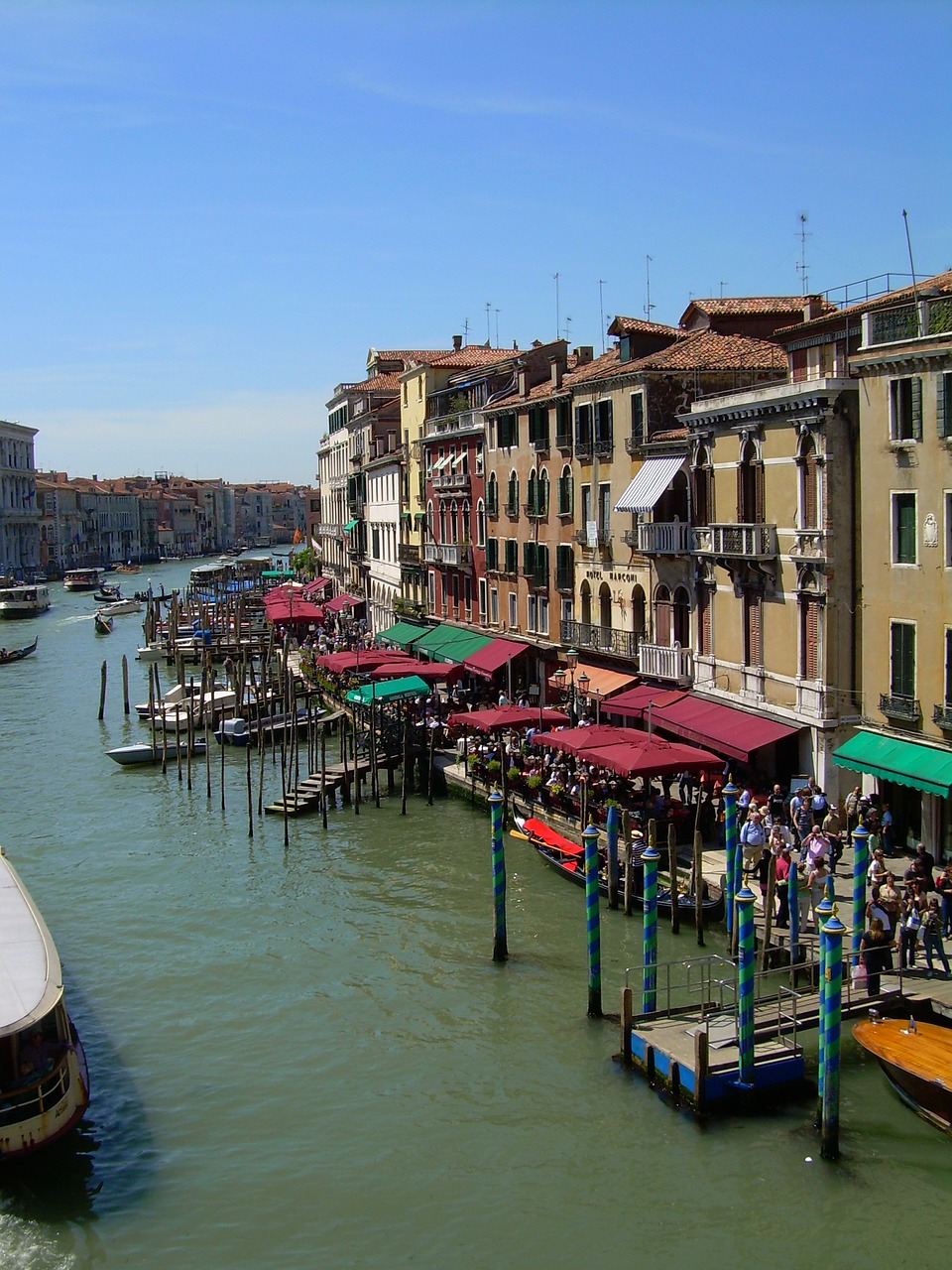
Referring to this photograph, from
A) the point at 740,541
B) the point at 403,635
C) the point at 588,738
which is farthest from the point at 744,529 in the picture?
the point at 403,635

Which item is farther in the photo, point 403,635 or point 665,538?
point 403,635

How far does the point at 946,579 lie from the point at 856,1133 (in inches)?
317

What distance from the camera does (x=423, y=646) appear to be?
40688 mm

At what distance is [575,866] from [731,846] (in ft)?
13.6

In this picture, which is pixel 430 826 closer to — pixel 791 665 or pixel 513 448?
pixel 791 665

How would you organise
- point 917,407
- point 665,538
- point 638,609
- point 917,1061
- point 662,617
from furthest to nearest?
point 638,609 → point 662,617 → point 665,538 → point 917,407 → point 917,1061

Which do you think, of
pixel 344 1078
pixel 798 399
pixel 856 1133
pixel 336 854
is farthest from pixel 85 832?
pixel 856 1133

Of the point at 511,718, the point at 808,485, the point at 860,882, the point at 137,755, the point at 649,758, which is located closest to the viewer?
the point at 860,882

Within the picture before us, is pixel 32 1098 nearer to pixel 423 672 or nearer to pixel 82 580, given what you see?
pixel 423 672

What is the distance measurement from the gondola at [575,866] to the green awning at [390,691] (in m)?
6.45

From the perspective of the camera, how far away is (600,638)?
31047 mm

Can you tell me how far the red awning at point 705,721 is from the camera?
73.6ft

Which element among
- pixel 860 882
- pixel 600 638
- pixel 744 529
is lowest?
pixel 860 882

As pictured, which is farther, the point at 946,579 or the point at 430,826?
the point at 430,826
